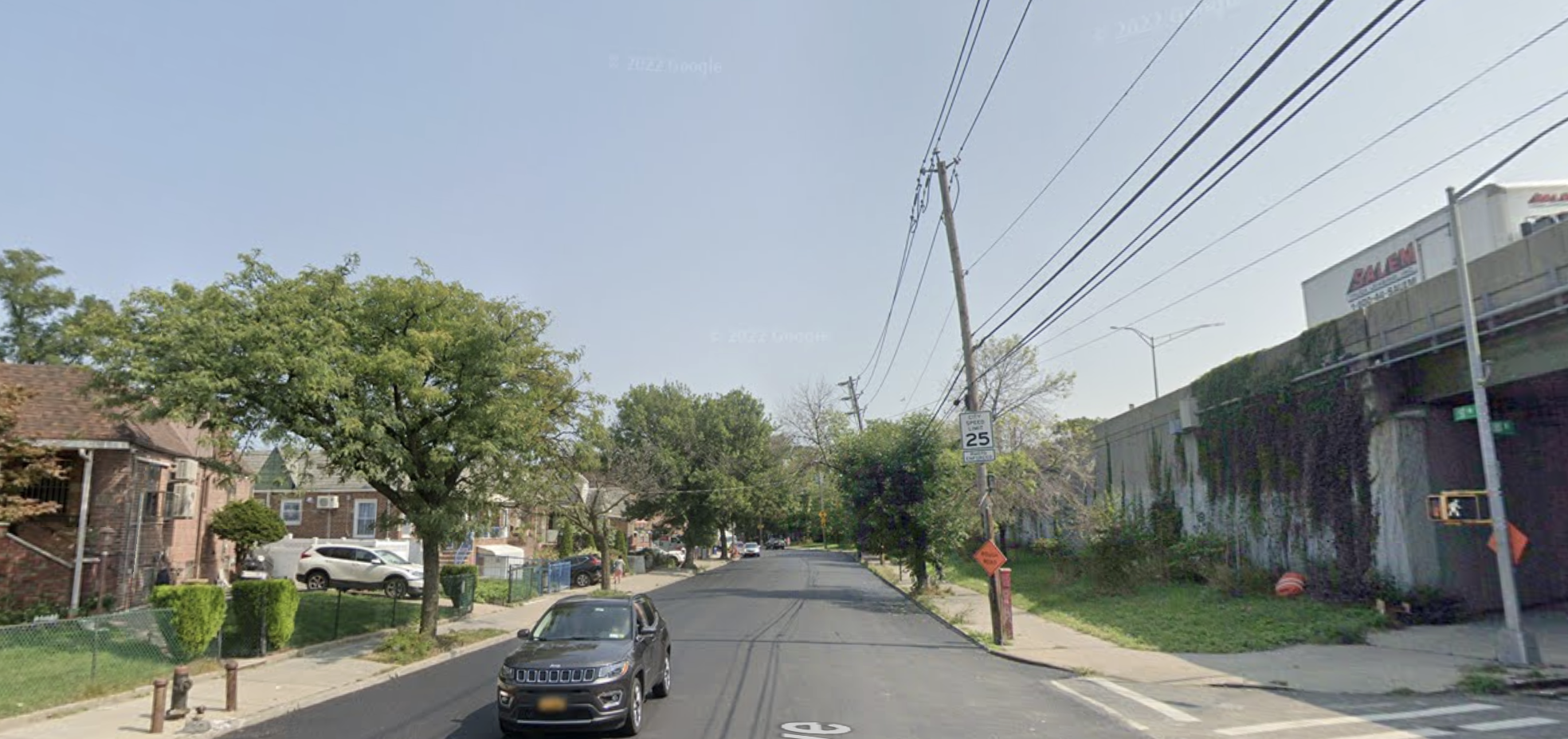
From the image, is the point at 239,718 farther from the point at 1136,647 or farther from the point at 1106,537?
the point at 1106,537

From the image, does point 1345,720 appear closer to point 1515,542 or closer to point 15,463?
point 1515,542

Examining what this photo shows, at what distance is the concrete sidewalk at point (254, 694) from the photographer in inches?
385

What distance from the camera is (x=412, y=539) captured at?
34438 mm

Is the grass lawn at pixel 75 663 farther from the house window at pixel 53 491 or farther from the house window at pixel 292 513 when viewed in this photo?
the house window at pixel 292 513

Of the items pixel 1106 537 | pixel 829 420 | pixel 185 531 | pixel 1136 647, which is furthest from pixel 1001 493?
pixel 185 531

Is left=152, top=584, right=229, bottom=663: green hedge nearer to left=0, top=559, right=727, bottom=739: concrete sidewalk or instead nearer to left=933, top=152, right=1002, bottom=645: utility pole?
left=0, top=559, right=727, bottom=739: concrete sidewalk

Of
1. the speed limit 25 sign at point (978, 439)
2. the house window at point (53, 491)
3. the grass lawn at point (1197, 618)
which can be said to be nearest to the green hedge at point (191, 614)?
the house window at point (53, 491)

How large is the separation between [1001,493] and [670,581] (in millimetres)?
17439

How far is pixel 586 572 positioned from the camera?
38219 millimetres

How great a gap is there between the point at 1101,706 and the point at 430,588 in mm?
13096

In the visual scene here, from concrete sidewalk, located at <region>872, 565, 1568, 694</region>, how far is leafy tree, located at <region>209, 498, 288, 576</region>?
20.6m

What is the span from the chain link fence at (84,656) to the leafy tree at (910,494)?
20.8 metres

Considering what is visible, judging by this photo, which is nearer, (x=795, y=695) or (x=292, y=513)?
(x=795, y=695)

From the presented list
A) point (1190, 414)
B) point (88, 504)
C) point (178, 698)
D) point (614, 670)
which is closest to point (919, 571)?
point (1190, 414)
